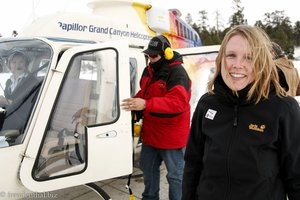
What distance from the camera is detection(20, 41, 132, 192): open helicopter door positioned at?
2.57 meters

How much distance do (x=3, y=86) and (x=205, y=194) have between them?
6.85 ft

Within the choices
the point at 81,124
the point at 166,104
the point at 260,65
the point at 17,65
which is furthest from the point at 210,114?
the point at 17,65

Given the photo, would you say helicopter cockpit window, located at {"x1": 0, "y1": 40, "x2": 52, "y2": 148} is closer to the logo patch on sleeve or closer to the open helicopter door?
the open helicopter door

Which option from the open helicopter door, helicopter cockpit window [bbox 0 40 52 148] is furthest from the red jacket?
helicopter cockpit window [bbox 0 40 52 148]

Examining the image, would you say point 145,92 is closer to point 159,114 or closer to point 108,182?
point 159,114

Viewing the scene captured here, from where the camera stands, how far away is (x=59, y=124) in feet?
8.91

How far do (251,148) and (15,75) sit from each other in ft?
7.21

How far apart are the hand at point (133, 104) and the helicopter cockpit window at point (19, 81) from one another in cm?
76

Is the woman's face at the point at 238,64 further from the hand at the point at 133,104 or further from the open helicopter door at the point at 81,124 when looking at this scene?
the open helicopter door at the point at 81,124

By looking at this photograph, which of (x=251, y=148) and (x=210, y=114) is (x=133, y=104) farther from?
(x=251, y=148)

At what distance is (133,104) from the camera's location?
9.18 ft

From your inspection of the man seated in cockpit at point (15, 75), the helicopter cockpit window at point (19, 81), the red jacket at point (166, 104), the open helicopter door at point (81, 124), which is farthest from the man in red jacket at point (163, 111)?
the man seated in cockpit at point (15, 75)

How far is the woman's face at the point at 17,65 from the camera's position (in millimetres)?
2780

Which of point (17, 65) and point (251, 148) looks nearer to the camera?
point (251, 148)
